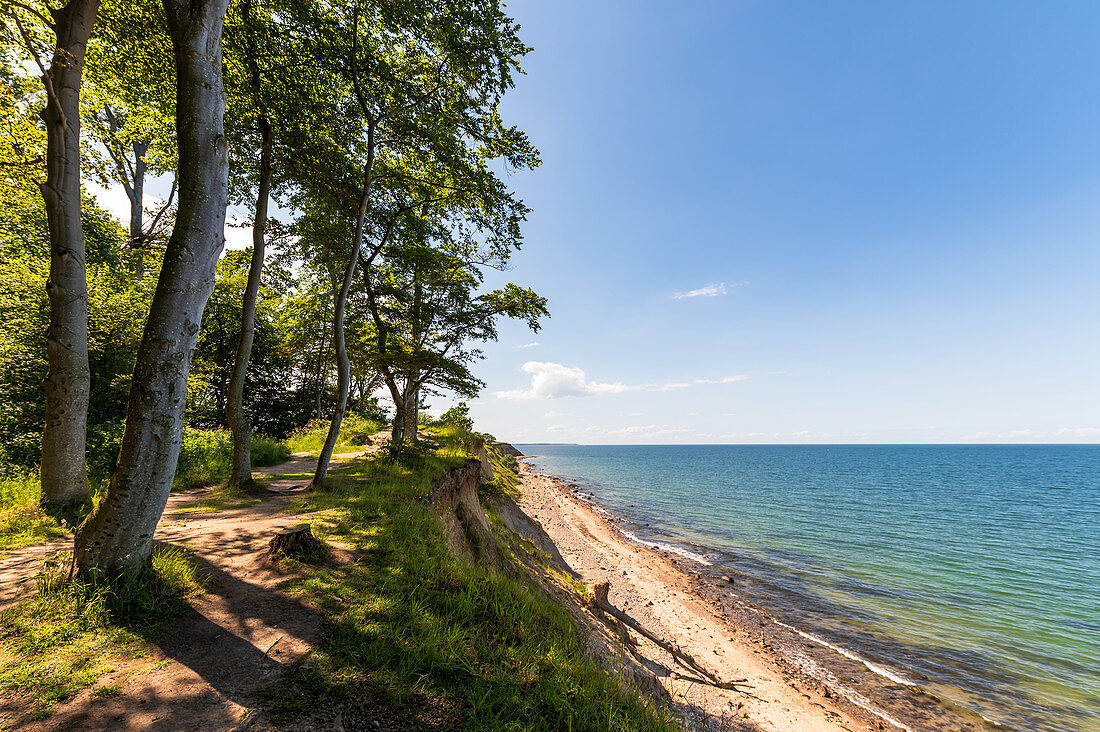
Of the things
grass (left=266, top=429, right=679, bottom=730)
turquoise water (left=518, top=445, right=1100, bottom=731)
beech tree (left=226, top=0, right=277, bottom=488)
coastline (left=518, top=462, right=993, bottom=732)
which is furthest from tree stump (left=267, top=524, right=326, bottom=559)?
turquoise water (left=518, top=445, right=1100, bottom=731)

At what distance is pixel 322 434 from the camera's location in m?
22.6

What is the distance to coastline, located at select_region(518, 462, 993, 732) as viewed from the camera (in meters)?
9.49

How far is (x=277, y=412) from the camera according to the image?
28.4 meters

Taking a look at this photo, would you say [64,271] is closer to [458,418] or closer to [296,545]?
[296,545]

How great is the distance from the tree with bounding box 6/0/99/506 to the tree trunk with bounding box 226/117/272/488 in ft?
8.03

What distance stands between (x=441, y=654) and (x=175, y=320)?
4.65m

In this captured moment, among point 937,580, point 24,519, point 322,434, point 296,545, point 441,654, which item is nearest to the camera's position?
point 441,654

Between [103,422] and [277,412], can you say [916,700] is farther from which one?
[277,412]

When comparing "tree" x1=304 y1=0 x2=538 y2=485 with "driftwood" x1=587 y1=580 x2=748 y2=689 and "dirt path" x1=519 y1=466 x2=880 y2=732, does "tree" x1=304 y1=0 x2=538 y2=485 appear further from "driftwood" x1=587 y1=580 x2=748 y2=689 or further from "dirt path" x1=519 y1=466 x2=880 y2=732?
"dirt path" x1=519 y1=466 x2=880 y2=732

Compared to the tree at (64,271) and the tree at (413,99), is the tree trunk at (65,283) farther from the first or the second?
the tree at (413,99)

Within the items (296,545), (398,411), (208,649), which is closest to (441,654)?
(208,649)

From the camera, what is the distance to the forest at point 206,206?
433 cm

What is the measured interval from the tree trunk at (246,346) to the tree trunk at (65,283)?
8.04 feet

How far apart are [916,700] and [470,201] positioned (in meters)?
19.7
